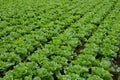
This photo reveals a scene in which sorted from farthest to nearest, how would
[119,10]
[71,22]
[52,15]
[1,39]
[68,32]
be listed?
[119,10]
[52,15]
[71,22]
[68,32]
[1,39]

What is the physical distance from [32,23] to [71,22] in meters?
2.04

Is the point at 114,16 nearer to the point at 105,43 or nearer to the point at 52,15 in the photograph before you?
the point at 52,15

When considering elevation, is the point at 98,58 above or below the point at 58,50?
below

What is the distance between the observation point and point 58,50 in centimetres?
775

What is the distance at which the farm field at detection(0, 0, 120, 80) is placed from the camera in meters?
6.38

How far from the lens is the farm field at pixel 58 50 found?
20.9ft

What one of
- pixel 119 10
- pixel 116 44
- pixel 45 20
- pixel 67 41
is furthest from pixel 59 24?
pixel 119 10

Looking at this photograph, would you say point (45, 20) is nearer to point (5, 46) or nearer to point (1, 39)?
point (1, 39)

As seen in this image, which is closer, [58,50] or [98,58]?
[58,50]

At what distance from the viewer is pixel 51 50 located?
7836 millimetres

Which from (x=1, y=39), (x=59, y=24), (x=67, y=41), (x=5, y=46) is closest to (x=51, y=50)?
(x=67, y=41)

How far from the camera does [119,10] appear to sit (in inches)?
582

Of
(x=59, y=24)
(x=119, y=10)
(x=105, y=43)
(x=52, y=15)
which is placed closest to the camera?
(x=105, y=43)

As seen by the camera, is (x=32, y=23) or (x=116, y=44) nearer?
(x=116, y=44)
